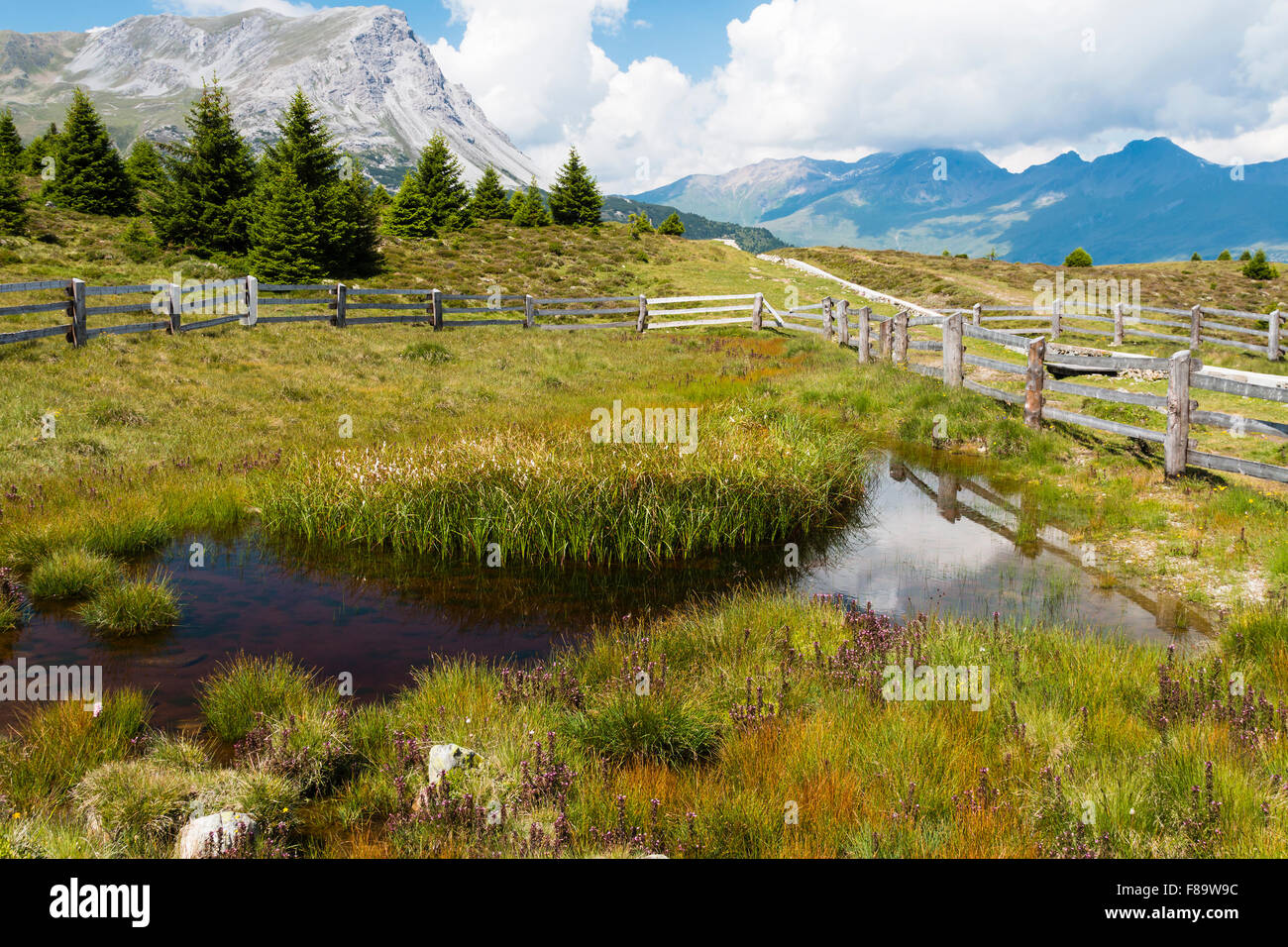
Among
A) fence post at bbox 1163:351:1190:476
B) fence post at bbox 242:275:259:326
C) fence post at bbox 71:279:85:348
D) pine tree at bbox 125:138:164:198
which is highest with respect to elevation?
pine tree at bbox 125:138:164:198

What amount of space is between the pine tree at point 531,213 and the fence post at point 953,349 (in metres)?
38.9

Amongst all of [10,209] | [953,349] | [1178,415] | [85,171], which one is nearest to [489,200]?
[85,171]

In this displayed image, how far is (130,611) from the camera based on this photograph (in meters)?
6.77

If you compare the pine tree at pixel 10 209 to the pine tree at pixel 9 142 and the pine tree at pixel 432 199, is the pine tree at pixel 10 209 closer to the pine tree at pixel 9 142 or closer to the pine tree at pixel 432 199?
the pine tree at pixel 9 142

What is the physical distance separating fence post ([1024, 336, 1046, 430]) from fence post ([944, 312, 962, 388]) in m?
2.75

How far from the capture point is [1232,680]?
16.8 ft

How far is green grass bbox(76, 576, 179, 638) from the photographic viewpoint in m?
6.74

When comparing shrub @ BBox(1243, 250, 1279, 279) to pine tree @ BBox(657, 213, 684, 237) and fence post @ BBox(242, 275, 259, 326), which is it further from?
fence post @ BBox(242, 275, 259, 326)

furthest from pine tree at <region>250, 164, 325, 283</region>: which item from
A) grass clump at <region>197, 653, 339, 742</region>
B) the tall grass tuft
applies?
grass clump at <region>197, 653, 339, 742</region>

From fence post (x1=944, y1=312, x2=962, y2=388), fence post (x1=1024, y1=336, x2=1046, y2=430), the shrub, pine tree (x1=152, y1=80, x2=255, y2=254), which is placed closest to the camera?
fence post (x1=1024, y1=336, x2=1046, y2=430)

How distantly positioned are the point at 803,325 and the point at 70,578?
2741 centimetres
